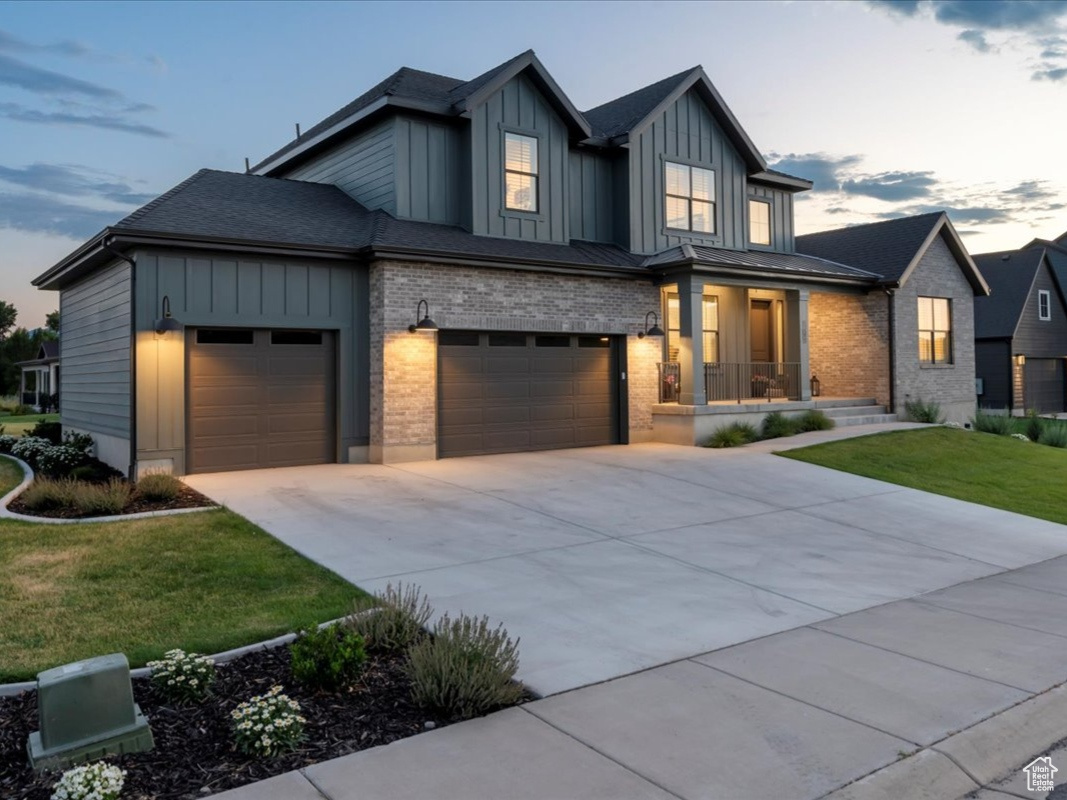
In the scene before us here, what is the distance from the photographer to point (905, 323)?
2177cm

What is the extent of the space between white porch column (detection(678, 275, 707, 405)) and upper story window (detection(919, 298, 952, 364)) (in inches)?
339

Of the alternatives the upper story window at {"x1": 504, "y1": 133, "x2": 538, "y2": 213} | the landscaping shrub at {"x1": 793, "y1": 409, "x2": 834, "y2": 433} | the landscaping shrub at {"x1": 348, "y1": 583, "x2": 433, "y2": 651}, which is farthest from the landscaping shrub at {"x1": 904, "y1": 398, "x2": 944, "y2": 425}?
the landscaping shrub at {"x1": 348, "y1": 583, "x2": 433, "y2": 651}

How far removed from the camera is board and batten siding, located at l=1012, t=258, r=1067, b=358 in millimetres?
33688

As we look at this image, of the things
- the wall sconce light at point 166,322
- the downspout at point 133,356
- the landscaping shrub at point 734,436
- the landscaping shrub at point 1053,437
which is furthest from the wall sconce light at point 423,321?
the landscaping shrub at point 1053,437

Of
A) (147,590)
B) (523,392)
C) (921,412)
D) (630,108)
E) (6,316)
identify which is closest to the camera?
(147,590)

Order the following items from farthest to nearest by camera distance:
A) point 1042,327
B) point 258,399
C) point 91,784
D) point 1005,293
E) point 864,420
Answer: point 1005,293, point 1042,327, point 864,420, point 258,399, point 91,784

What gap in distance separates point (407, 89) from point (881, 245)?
47.9ft

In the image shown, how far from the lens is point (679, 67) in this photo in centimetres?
2120

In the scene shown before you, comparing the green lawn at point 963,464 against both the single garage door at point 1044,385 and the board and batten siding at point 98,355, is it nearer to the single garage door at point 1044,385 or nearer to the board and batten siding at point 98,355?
the board and batten siding at point 98,355

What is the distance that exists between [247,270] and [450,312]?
12.4 feet

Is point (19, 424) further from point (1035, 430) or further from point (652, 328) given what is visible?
point (1035, 430)

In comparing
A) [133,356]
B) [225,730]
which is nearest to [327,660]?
[225,730]

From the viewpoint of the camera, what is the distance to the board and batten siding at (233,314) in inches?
500

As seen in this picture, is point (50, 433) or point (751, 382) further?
point (751, 382)
